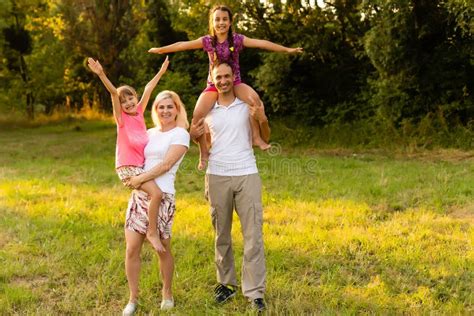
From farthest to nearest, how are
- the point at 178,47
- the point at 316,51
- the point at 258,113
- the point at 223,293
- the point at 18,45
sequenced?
the point at 18,45, the point at 316,51, the point at 178,47, the point at 223,293, the point at 258,113

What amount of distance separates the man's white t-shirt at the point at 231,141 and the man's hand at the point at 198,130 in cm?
9

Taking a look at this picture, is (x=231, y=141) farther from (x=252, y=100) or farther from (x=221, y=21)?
(x=221, y=21)

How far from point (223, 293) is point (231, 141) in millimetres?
1254

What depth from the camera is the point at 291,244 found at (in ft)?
18.4

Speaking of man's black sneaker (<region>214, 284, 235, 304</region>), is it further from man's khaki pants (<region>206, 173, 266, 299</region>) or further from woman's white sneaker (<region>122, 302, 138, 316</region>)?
woman's white sneaker (<region>122, 302, 138, 316</region>)

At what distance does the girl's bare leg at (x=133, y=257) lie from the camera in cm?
395

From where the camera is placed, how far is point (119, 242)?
19.2 ft

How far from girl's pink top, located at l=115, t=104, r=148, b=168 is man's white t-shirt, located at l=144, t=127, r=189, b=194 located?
0.17 ft

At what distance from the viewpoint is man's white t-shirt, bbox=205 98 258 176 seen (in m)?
4.12

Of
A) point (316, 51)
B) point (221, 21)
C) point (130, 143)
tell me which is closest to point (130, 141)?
point (130, 143)

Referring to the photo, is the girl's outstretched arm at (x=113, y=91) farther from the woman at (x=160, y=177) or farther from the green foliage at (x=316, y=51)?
the green foliage at (x=316, y=51)

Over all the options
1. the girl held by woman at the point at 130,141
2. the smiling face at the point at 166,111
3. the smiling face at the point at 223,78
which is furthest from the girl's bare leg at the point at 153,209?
the smiling face at the point at 223,78

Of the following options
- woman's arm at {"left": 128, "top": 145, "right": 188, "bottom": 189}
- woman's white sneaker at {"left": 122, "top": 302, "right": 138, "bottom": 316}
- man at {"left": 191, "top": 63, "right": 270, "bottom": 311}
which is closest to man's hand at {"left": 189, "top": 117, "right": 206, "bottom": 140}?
man at {"left": 191, "top": 63, "right": 270, "bottom": 311}

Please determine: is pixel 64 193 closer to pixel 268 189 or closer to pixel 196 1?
pixel 268 189
